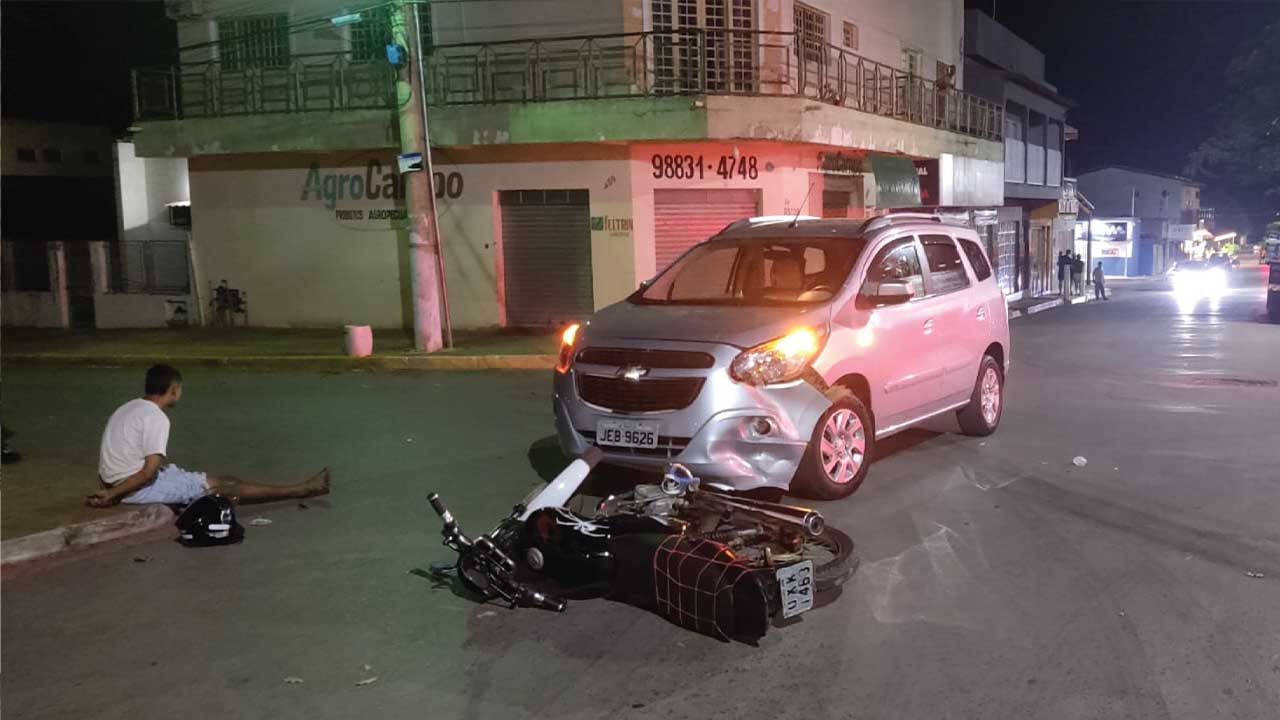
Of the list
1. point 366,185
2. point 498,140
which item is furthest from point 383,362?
point 366,185

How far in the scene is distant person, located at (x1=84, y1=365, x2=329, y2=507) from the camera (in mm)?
6906

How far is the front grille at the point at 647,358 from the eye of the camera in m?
7.04

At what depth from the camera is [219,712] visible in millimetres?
4383

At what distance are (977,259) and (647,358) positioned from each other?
4357 millimetres

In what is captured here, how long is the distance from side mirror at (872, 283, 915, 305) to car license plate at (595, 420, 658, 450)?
6.85 feet

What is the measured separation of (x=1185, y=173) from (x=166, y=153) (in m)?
86.2

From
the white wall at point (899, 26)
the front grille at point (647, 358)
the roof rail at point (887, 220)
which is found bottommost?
the front grille at point (647, 358)

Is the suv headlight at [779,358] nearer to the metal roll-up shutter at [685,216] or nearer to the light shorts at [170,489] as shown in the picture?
the light shorts at [170,489]

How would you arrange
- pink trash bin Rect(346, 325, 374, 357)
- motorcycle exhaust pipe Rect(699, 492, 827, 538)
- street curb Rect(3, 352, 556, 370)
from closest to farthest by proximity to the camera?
1. motorcycle exhaust pipe Rect(699, 492, 827, 538)
2. street curb Rect(3, 352, 556, 370)
3. pink trash bin Rect(346, 325, 374, 357)

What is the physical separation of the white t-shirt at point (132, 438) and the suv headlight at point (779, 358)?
143 inches

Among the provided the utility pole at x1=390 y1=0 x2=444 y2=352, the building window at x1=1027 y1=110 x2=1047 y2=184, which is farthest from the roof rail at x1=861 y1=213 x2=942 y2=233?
the building window at x1=1027 y1=110 x2=1047 y2=184

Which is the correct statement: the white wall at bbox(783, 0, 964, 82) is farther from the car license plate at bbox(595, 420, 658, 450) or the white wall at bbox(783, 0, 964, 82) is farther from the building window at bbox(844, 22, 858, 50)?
the car license plate at bbox(595, 420, 658, 450)

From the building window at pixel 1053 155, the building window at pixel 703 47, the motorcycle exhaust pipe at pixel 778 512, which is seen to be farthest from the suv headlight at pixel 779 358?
the building window at pixel 1053 155

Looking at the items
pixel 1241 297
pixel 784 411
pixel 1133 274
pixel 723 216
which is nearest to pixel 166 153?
pixel 723 216
